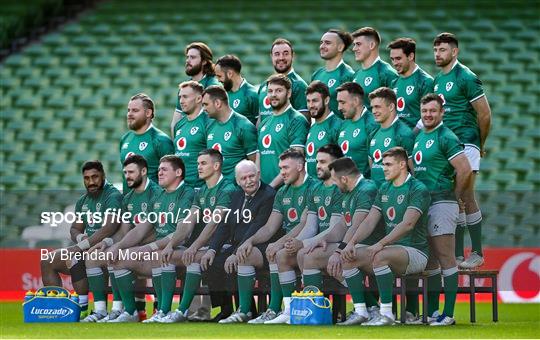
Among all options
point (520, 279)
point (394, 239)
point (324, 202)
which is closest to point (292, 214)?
point (324, 202)

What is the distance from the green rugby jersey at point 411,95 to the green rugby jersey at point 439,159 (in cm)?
50

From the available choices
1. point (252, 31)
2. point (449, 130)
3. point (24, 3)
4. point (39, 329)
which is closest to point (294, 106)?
point (449, 130)

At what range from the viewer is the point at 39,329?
823 cm

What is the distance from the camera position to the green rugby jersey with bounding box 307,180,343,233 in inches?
336

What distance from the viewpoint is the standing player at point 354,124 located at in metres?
8.67

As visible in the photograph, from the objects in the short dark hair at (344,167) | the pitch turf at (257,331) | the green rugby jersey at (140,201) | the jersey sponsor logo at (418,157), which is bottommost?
the pitch turf at (257,331)

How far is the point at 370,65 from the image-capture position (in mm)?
9156

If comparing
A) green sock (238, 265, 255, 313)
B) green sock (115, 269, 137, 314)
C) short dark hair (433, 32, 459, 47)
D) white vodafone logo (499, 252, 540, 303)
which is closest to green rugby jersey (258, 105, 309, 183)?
green sock (238, 265, 255, 313)

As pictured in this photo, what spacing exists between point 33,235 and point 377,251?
12.4 ft

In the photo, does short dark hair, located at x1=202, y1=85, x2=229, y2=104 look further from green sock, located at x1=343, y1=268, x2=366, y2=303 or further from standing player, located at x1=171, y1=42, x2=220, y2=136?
green sock, located at x1=343, y1=268, x2=366, y2=303

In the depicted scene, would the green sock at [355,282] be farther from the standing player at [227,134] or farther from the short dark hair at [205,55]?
the short dark hair at [205,55]

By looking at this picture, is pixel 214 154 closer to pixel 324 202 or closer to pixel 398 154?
pixel 324 202

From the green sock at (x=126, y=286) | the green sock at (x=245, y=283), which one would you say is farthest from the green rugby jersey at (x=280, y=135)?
the green sock at (x=126, y=286)

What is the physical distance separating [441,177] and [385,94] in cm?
71
